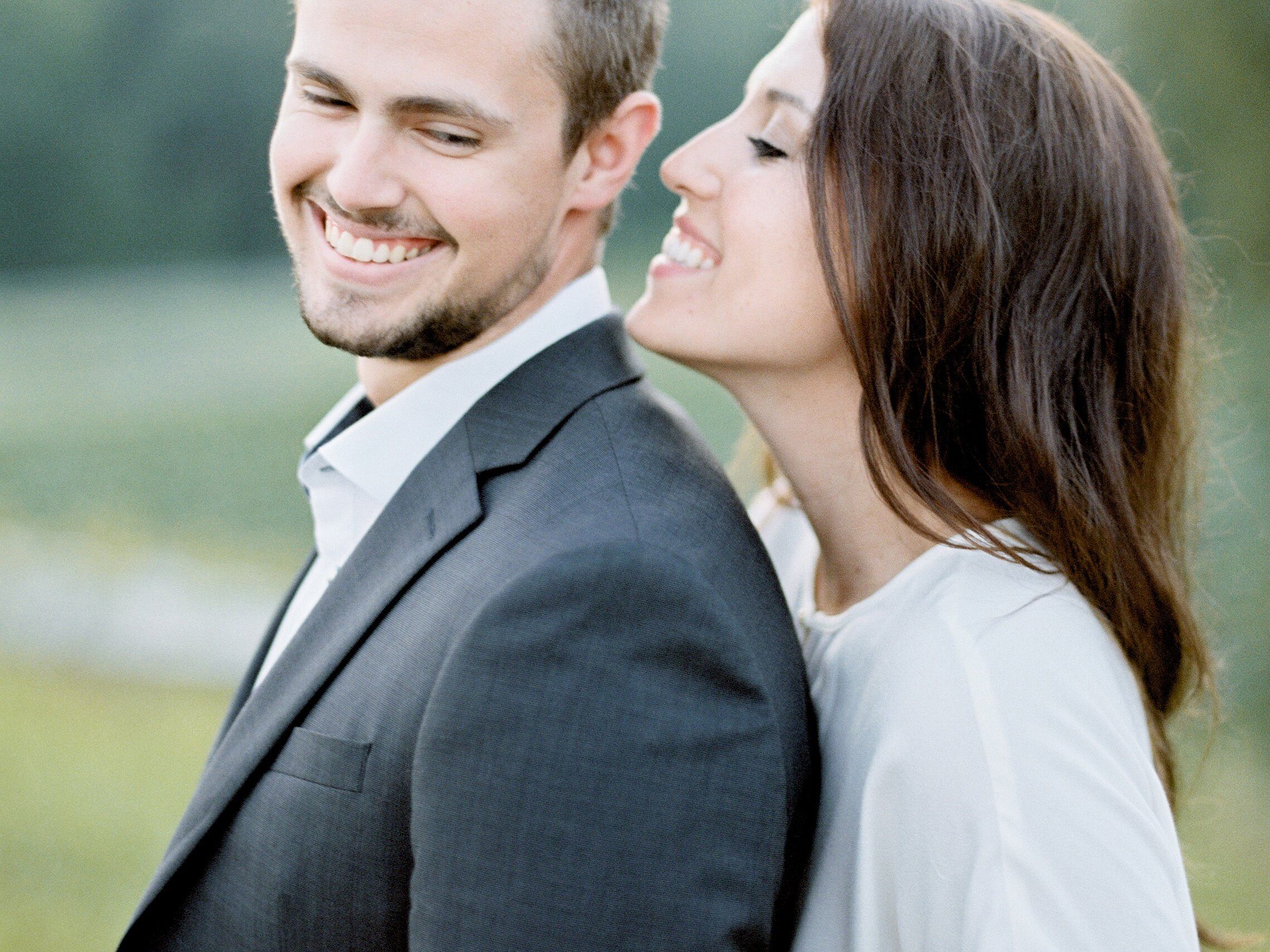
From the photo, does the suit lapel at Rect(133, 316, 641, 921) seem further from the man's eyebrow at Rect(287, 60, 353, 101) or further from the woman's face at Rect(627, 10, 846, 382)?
the man's eyebrow at Rect(287, 60, 353, 101)

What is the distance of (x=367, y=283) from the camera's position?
6.38 feet

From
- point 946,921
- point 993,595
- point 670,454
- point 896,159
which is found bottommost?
point 946,921

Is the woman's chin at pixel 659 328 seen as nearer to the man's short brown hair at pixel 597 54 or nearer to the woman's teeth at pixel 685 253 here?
the woman's teeth at pixel 685 253

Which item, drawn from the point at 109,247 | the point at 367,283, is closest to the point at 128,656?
the point at 367,283

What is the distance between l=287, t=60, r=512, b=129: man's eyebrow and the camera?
1.82m

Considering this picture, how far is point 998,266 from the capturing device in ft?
6.32

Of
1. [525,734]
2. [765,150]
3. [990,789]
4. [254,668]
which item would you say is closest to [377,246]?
[765,150]

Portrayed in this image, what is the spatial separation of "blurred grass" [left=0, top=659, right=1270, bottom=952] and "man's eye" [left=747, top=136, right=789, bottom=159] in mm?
2723

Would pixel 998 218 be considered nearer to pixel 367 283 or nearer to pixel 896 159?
pixel 896 159

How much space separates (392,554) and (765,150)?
3.01 feet

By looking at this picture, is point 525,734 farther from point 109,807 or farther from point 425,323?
point 109,807

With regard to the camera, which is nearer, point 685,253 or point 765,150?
point 765,150

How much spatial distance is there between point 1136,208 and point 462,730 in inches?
53.4

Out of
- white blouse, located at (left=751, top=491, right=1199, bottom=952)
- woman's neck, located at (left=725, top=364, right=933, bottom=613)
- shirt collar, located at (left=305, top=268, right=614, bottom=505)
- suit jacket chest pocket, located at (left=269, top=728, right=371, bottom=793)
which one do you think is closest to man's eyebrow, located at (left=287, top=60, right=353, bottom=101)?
shirt collar, located at (left=305, top=268, right=614, bottom=505)
